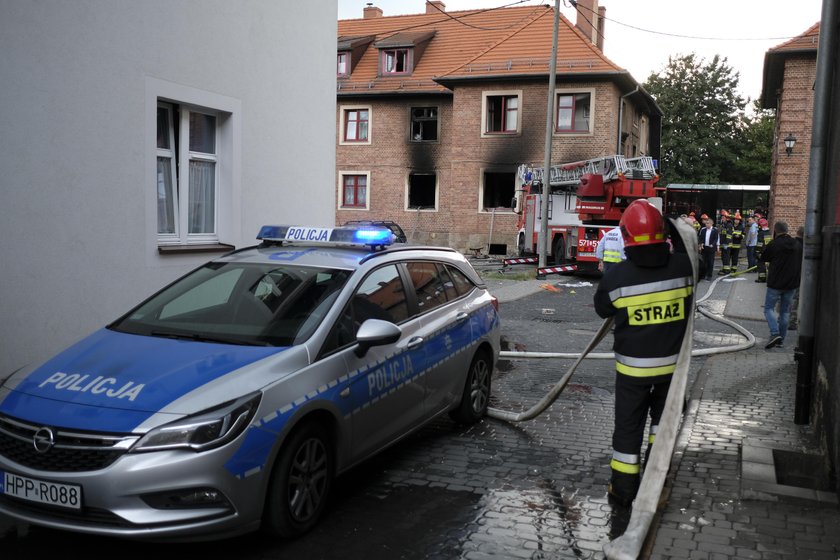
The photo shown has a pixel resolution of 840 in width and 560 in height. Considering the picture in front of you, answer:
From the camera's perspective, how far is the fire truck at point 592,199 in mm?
21922

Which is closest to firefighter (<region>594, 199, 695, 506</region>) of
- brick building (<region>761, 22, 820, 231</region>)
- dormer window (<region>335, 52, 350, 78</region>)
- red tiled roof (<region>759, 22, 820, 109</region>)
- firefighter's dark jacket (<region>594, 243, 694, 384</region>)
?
firefighter's dark jacket (<region>594, 243, 694, 384</region>)

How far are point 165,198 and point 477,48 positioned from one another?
31.5 meters

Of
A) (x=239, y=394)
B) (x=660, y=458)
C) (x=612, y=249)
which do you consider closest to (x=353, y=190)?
(x=612, y=249)

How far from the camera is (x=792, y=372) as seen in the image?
907 centimetres

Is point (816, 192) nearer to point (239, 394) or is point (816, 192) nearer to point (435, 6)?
point (239, 394)

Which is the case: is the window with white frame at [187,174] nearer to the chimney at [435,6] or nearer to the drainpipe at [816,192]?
the drainpipe at [816,192]

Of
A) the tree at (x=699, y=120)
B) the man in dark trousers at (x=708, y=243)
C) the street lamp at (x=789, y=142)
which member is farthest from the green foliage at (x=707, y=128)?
the man in dark trousers at (x=708, y=243)

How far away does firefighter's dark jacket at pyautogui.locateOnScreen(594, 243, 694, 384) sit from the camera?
470 centimetres

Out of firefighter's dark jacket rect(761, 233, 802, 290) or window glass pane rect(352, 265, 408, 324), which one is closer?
window glass pane rect(352, 265, 408, 324)

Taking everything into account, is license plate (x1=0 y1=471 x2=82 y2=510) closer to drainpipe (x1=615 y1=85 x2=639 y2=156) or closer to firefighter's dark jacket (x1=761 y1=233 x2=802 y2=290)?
firefighter's dark jacket (x1=761 y1=233 x2=802 y2=290)

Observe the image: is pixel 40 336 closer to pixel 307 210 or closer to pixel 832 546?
pixel 307 210

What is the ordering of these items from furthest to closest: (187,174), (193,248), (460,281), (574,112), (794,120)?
(574,112) < (794,120) < (187,174) < (193,248) < (460,281)

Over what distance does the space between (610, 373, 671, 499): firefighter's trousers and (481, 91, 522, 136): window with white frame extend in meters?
30.3

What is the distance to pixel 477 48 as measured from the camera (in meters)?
38.3
